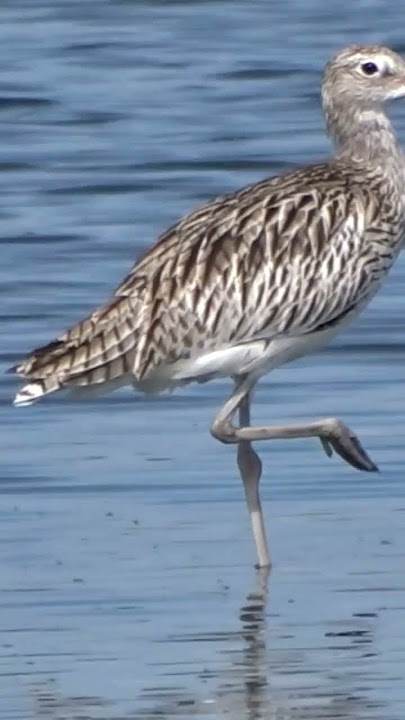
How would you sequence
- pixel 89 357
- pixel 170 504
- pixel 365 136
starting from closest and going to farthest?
pixel 89 357 → pixel 170 504 → pixel 365 136

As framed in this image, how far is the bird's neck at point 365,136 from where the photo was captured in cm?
1086

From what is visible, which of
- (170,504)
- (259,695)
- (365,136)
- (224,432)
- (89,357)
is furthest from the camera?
(365,136)

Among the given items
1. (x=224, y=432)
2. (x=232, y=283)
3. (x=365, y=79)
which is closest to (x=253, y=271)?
(x=232, y=283)

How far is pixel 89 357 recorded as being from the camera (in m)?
10.1

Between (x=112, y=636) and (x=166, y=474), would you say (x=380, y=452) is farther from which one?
(x=112, y=636)

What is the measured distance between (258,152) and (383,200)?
7.60 metres

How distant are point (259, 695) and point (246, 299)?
260 cm

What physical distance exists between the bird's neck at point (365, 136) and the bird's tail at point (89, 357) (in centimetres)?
122

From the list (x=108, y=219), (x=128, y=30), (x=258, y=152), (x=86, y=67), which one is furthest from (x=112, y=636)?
(x=128, y=30)

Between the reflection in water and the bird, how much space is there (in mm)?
1615

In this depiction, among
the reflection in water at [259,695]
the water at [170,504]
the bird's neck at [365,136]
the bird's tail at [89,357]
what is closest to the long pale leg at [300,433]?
the water at [170,504]

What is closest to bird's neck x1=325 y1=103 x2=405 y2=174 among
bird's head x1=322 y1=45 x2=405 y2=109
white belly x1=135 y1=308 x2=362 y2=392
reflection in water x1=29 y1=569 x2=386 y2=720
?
bird's head x1=322 y1=45 x2=405 y2=109

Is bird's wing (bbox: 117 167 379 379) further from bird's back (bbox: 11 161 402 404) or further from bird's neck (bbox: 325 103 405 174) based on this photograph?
bird's neck (bbox: 325 103 405 174)

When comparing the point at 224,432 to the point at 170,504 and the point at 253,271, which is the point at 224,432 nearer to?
the point at 170,504
